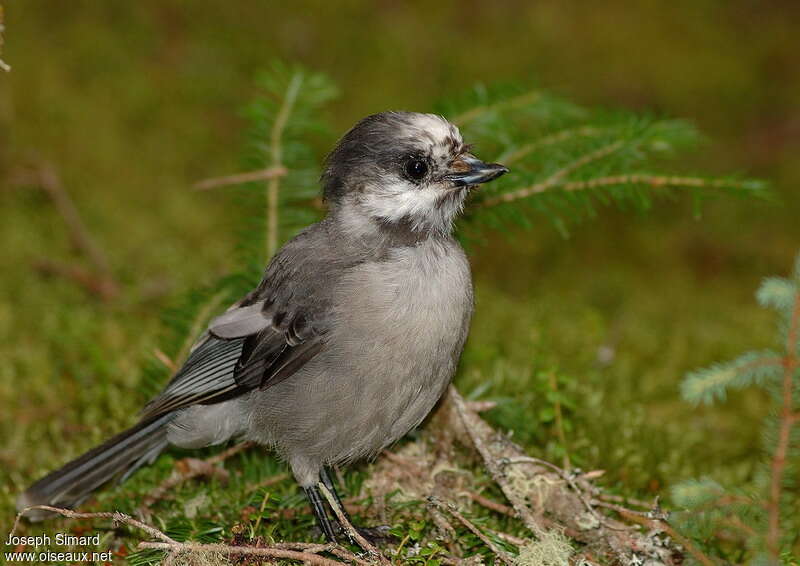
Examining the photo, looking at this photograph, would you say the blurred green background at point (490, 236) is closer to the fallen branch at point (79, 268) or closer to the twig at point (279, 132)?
the fallen branch at point (79, 268)

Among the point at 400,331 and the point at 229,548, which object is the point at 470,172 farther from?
the point at 229,548

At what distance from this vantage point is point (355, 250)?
419 cm

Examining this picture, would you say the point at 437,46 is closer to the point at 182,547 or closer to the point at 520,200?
the point at 520,200

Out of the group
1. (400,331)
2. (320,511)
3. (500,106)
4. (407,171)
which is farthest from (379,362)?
(500,106)

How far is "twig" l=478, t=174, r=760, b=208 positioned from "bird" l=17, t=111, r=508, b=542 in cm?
37

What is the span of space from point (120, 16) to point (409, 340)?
703 centimetres

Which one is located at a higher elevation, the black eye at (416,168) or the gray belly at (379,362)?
the black eye at (416,168)

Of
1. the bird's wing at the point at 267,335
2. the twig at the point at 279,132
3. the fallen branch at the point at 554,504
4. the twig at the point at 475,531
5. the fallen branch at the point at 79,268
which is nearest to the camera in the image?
the twig at the point at 475,531

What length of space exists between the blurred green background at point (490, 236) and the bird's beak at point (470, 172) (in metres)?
1.17

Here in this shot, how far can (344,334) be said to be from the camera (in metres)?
3.97

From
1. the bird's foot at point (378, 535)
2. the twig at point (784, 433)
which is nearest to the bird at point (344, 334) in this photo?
the bird's foot at point (378, 535)

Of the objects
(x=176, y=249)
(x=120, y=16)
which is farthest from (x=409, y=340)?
(x=120, y=16)

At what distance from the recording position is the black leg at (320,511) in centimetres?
399

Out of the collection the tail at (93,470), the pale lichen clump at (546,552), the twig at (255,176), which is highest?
the twig at (255,176)
